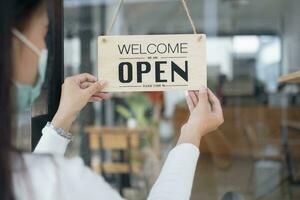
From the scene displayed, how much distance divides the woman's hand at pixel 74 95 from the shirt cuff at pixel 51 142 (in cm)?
2

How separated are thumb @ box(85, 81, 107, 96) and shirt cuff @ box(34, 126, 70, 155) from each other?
10cm

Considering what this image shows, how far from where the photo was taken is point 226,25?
22.7ft

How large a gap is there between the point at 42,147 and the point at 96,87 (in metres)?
0.15

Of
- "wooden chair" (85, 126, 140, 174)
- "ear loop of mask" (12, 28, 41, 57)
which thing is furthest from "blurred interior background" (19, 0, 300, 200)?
"ear loop of mask" (12, 28, 41, 57)

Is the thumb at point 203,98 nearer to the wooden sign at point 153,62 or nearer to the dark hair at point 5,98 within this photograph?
the wooden sign at point 153,62

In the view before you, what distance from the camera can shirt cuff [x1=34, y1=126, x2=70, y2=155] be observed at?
0.87m

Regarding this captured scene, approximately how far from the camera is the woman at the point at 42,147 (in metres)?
0.54

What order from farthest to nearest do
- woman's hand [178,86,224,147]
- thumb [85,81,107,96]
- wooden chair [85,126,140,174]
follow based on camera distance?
1. wooden chair [85,126,140,174]
2. thumb [85,81,107,96]
3. woman's hand [178,86,224,147]

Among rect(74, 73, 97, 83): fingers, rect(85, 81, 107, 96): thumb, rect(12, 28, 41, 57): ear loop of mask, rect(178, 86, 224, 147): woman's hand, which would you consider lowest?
rect(178, 86, 224, 147): woman's hand

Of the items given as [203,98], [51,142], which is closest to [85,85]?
[51,142]

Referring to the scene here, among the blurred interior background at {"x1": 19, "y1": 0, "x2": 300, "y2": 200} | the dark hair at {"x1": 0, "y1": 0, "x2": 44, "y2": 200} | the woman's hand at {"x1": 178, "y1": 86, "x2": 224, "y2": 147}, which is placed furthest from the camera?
the blurred interior background at {"x1": 19, "y1": 0, "x2": 300, "y2": 200}

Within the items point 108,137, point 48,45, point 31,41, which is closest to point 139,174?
point 108,137

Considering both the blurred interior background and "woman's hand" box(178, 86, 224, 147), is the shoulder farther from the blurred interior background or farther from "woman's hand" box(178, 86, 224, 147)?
"woman's hand" box(178, 86, 224, 147)

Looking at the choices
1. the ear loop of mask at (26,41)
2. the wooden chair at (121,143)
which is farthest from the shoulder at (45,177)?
the wooden chair at (121,143)
